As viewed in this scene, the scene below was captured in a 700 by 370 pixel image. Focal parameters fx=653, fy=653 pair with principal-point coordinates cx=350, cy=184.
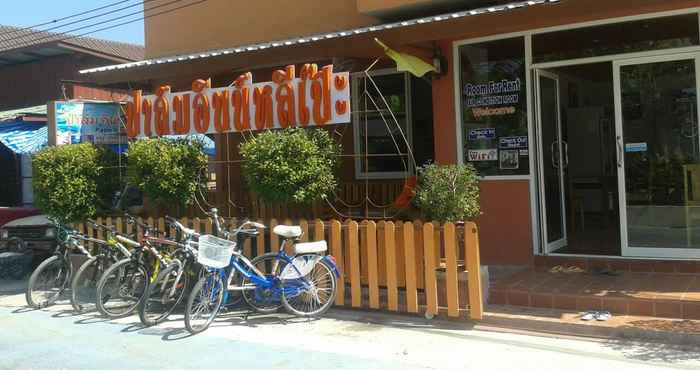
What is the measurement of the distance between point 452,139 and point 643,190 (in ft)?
8.00

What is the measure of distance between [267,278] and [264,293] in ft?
0.58

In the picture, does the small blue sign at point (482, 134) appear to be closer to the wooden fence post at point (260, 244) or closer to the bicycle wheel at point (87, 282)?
the wooden fence post at point (260, 244)

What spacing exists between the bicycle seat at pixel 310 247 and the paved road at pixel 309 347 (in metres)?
0.75

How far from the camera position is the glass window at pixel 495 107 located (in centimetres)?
843

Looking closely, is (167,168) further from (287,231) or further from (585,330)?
(585,330)

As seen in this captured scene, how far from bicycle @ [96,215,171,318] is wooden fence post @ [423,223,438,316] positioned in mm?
2836

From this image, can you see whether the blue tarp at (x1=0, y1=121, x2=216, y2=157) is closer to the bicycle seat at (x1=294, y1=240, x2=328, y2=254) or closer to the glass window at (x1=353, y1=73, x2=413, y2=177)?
the glass window at (x1=353, y1=73, x2=413, y2=177)

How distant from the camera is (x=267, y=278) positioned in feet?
23.0

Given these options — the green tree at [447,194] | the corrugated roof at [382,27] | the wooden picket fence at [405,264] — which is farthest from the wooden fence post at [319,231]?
the corrugated roof at [382,27]

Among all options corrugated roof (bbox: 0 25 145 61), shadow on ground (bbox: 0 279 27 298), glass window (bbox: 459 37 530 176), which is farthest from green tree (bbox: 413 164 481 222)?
corrugated roof (bbox: 0 25 145 61)

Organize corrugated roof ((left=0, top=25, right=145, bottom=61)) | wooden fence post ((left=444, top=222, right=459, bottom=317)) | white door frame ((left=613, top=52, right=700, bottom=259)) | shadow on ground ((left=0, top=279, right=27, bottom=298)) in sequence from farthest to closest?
corrugated roof ((left=0, top=25, right=145, bottom=61))
shadow on ground ((left=0, top=279, right=27, bottom=298))
white door frame ((left=613, top=52, right=700, bottom=259))
wooden fence post ((left=444, top=222, right=459, bottom=317))

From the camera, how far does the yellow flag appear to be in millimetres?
7766

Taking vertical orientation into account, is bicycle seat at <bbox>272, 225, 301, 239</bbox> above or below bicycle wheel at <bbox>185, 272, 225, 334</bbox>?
above

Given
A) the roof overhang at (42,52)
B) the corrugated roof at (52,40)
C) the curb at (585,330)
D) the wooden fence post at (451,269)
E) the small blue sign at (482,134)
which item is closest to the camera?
the curb at (585,330)
